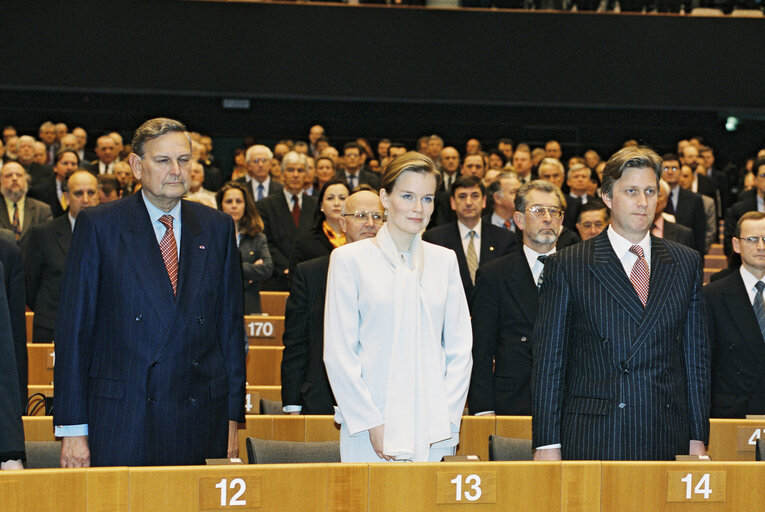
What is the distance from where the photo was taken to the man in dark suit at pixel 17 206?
7777 millimetres

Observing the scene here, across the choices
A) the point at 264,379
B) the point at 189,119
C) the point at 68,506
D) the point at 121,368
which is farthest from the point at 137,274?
the point at 189,119

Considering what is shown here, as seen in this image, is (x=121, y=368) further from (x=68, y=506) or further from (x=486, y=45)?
(x=486, y=45)

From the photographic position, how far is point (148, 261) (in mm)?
3133

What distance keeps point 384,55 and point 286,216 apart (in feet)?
18.3

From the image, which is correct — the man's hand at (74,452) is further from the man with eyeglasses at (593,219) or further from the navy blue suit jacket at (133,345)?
the man with eyeglasses at (593,219)

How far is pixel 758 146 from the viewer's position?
14.9 meters

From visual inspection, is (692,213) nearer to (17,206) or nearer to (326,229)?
(326,229)

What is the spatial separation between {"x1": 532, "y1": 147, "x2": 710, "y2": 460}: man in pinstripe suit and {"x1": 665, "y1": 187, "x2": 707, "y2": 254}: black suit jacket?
5.07m

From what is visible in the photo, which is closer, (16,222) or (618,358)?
(618,358)

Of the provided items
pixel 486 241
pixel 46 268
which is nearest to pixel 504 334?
pixel 486 241

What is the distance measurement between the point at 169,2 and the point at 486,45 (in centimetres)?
389

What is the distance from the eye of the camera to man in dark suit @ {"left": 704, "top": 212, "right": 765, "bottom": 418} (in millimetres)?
4688

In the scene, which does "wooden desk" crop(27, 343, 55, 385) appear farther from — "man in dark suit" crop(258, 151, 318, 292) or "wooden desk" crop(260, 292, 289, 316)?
"man in dark suit" crop(258, 151, 318, 292)

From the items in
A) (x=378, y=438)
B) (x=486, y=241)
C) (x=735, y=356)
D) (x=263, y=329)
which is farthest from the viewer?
(x=263, y=329)
